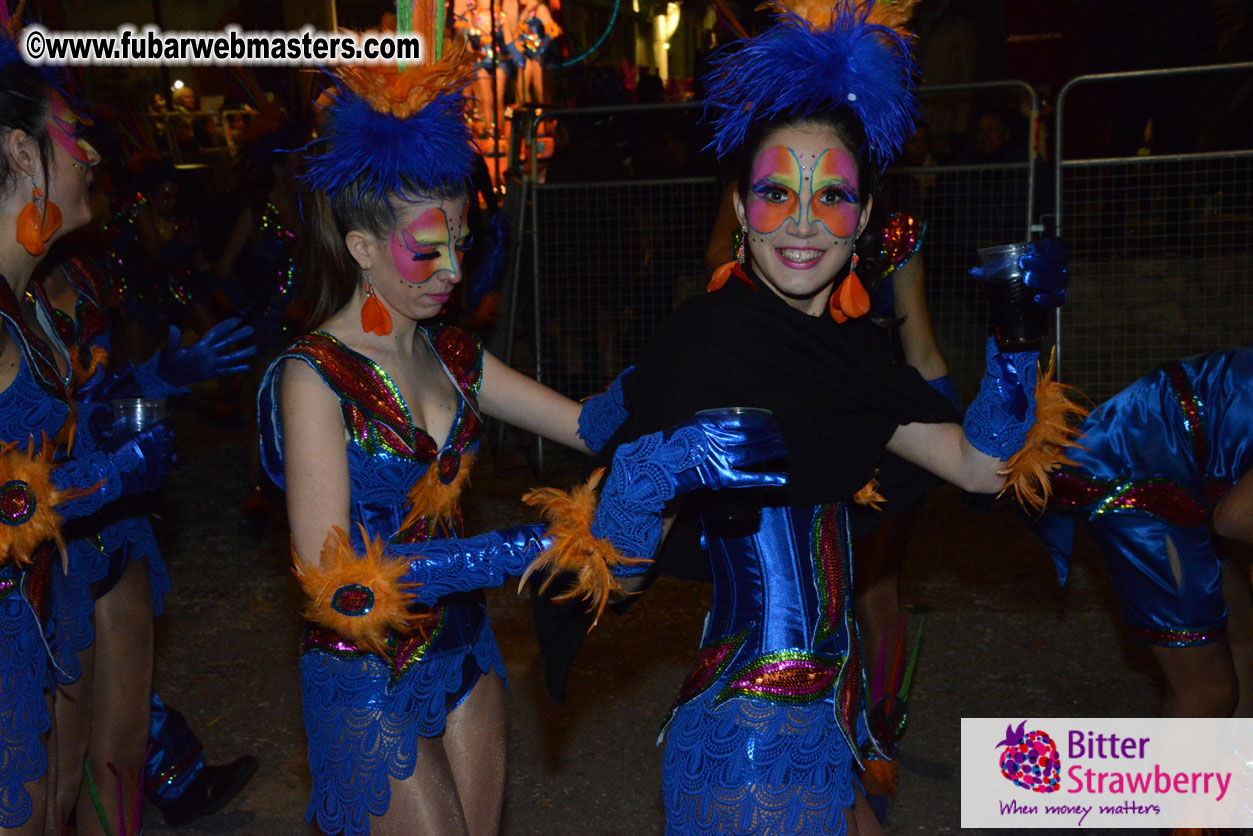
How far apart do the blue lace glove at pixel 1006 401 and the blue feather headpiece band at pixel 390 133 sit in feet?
4.00

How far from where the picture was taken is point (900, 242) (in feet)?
12.4

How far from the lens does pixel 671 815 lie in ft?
7.16

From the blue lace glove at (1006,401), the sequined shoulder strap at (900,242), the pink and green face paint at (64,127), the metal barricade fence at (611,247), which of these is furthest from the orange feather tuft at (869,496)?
the metal barricade fence at (611,247)

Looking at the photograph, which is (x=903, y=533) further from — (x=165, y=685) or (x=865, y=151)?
(x=165, y=685)

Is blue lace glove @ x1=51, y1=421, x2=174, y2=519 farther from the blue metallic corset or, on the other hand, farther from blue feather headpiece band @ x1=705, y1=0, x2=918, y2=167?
blue feather headpiece band @ x1=705, y1=0, x2=918, y2=167

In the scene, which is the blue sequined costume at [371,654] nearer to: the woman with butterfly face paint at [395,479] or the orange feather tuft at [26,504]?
the woman with butterfly face paint at [395,479]

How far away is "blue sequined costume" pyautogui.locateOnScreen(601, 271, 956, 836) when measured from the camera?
2105mm

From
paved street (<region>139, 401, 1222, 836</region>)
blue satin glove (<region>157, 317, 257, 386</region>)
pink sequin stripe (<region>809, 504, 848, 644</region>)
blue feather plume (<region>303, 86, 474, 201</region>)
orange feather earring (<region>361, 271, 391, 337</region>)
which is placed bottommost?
paved street (<region>139, 401, 1222, 836</region>)

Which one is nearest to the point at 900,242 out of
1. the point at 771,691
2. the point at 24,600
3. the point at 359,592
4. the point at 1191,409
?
the point at 1191,409

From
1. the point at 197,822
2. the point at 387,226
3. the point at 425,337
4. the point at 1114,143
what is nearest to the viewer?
the point at 387,226

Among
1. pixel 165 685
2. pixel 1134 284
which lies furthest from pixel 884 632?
pixel 1134 284

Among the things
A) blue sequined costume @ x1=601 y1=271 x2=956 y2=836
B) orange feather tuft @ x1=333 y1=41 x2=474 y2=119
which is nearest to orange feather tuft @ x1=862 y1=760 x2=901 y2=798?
blue sequined costume @ x1=601 y1=271 x2=956 y2=836

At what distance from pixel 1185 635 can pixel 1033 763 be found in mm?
672

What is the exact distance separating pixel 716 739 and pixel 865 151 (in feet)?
3.86
